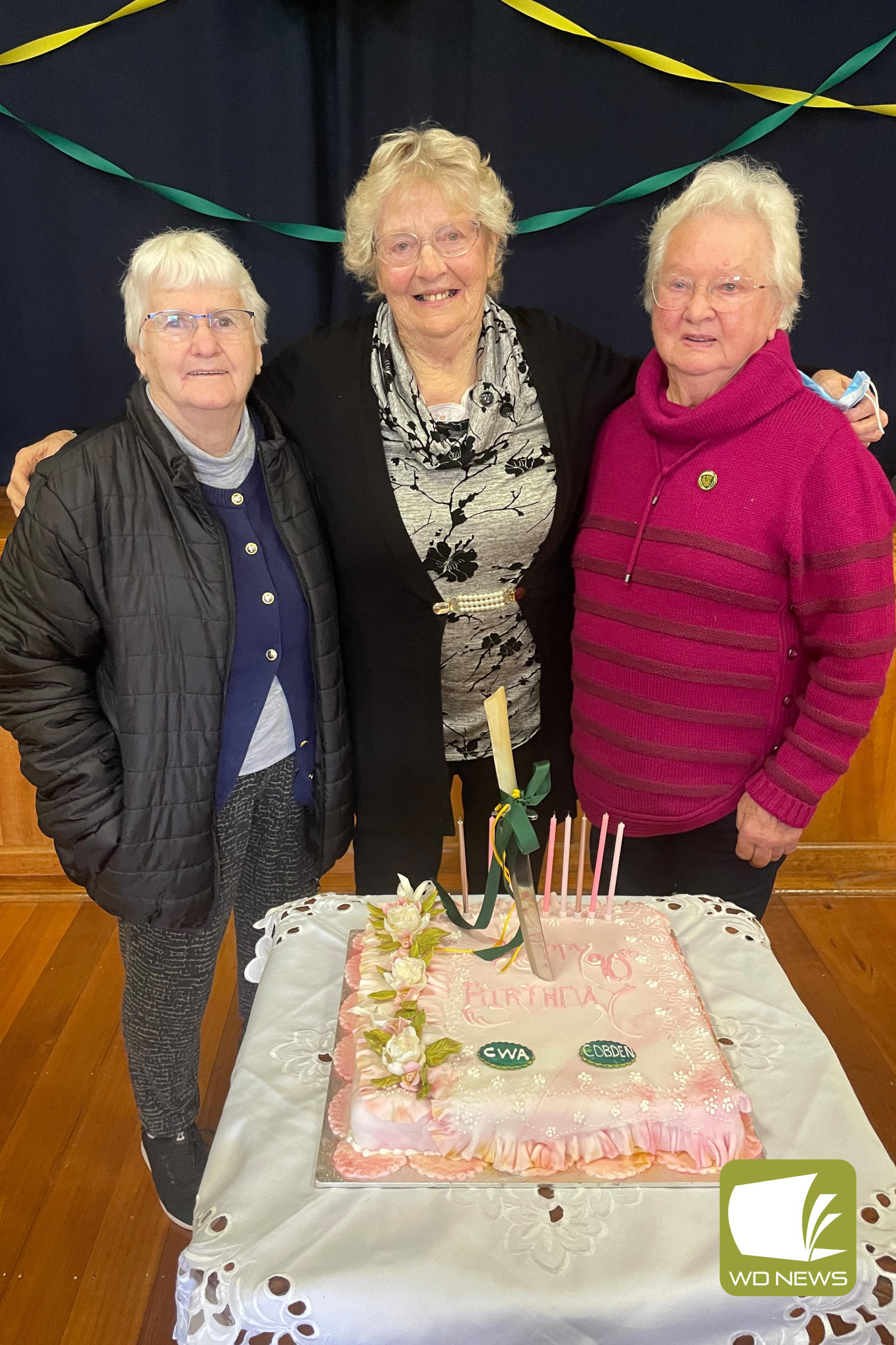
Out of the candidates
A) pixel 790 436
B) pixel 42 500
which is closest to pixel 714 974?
pixel 790 436

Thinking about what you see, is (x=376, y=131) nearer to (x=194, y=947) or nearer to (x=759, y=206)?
(x=759, y=206)

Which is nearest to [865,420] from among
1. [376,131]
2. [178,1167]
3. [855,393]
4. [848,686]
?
[855,393]

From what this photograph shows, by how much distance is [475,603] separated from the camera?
4.97ft

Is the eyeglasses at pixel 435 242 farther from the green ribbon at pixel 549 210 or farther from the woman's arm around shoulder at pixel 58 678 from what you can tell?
the green ribbon at pixel 549 210

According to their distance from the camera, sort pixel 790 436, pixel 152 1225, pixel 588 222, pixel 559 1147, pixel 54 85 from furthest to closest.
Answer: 1. pixel 588 222
2. pixel 54 85
3. pixel 152 1225
4. pixel 790 436
5. pixel 559 1147

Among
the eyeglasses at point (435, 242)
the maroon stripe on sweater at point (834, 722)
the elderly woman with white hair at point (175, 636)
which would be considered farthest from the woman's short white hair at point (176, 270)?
the maroon stripe on sweater at point (834, 722)

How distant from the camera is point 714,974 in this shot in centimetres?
114

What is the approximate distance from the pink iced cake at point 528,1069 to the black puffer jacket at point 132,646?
0.43m

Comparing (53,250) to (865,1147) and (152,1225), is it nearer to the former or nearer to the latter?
(152,1225)

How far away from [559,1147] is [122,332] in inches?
84.7

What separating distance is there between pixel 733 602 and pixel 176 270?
2.84 ft

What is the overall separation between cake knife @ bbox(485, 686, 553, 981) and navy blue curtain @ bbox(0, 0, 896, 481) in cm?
165

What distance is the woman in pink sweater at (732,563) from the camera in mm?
1277

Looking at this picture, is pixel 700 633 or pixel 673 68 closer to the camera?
pixel 700 633
